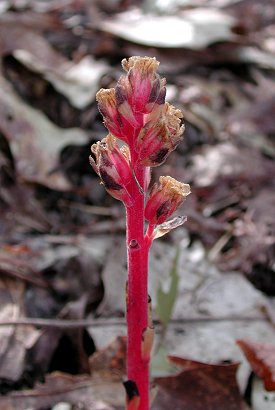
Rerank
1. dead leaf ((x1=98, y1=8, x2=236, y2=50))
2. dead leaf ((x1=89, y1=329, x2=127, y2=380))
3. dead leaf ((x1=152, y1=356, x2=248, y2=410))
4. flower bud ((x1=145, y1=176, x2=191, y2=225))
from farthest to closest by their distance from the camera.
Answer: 1. dead leaf ((x1=98, y1=8, x2=236, y2=50))
2. dead leaf ((x1=89, y1=329, x2=127, y2=380))
3. dead leaf ((x1=152, y1=356, x2=248, y2=410))
4. flower bud ((x1=145, y1=176, x2=191, y2=225))

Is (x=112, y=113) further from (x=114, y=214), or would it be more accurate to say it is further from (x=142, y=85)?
(x=114, y=214)

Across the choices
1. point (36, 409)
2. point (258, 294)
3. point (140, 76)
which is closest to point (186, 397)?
point (36, 409)

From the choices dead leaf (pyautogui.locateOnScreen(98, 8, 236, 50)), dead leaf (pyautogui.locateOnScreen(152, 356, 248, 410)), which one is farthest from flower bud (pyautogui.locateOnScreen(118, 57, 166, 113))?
dead leaf (pyautogui.locateOnScreen(98, 8, 236, 50))

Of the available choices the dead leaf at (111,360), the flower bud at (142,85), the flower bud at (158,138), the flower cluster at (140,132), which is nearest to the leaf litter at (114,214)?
the dead leaf at (111,360)

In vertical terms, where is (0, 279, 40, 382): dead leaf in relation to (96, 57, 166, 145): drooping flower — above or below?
below

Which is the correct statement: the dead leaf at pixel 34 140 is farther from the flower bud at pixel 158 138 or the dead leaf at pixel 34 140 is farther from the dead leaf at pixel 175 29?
the flower bud at pixel 158 138

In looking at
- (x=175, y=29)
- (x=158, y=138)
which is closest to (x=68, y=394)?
(x=158, y=138)

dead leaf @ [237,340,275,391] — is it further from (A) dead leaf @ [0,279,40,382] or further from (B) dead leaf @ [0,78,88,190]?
(B) dead leaf @ [0,78,88,190]
